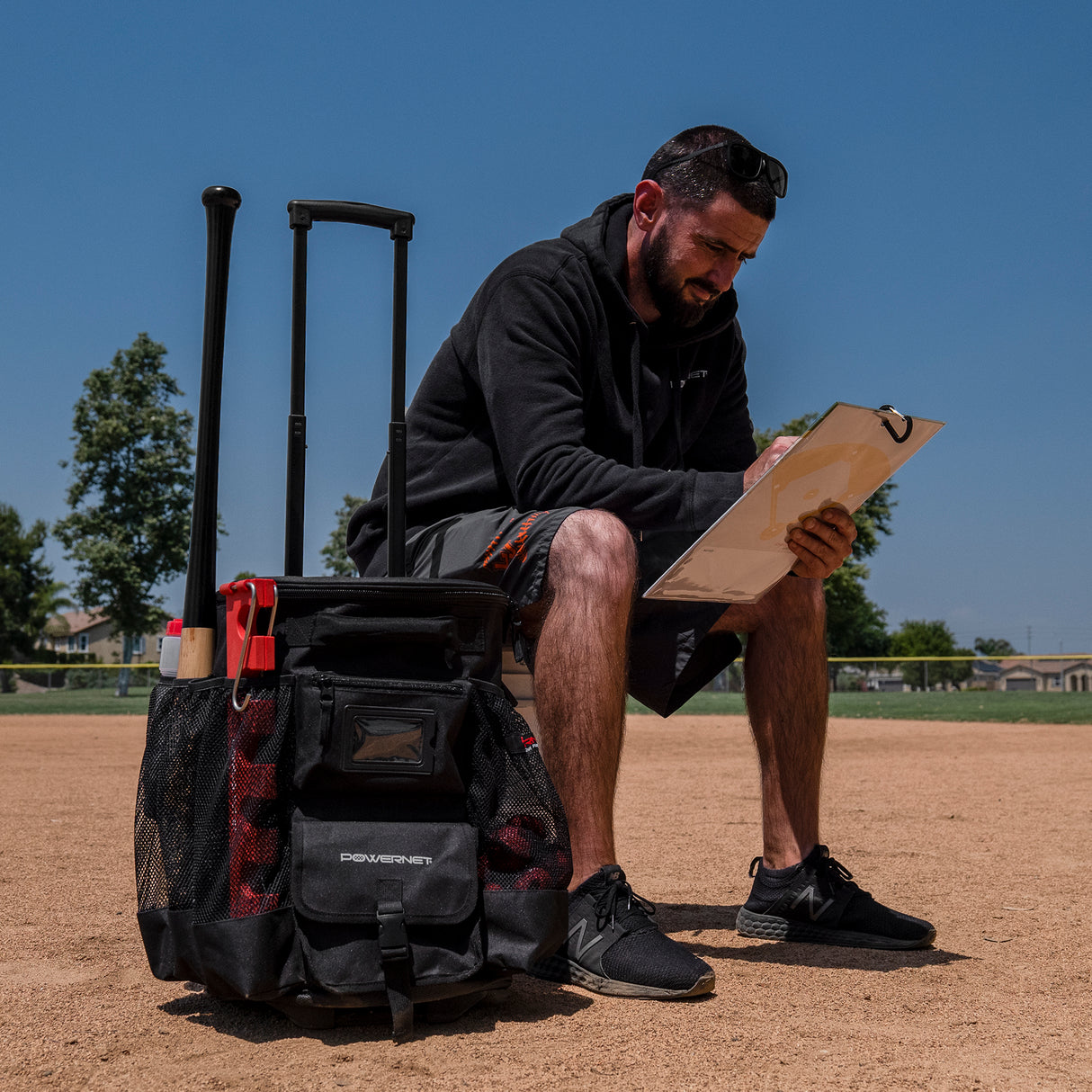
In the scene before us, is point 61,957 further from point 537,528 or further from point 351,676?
point 537,528

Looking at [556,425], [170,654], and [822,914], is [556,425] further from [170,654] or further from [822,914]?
[822,914]

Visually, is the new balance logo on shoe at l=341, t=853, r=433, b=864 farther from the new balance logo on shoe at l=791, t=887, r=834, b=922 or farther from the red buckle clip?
the new balance logo on shoe at l=791, t=887, r=834, b=922

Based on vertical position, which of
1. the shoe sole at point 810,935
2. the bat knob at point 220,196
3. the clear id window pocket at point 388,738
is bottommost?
the shoe sole at point 810,935

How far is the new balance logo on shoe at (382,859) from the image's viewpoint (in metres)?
1.77

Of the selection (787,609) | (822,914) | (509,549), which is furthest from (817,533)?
(822,914)

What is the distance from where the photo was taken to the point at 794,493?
2305mm

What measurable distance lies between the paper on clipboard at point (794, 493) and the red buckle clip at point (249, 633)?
81 centimetres

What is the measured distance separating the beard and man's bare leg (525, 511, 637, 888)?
858 mm

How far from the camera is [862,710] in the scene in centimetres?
1919

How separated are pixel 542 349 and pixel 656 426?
0.49 metres

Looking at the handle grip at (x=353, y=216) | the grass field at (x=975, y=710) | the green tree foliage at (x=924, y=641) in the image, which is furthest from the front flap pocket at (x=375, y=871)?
the green tree foliage at (x=924, y=641)

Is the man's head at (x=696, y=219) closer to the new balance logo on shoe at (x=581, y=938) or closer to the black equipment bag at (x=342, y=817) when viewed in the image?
the black equipment bag at (x=342, y=817)

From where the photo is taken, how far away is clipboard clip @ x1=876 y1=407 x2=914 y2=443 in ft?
7.44

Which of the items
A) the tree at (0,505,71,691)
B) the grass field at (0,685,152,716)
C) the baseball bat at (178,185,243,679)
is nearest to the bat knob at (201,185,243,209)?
the baseball bat at (178,185,243,679)
